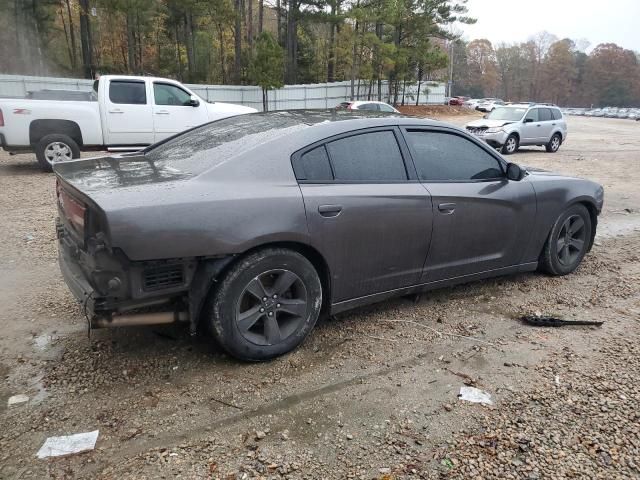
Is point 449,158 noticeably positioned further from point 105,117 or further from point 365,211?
point 105,117

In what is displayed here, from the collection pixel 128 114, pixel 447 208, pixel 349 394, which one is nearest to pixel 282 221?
pixel 349 394

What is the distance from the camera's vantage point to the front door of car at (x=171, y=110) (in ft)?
36.6

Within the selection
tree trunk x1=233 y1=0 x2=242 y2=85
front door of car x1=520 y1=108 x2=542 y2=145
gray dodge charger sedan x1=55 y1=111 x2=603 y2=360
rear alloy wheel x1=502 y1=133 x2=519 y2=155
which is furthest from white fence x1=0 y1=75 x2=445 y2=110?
gray dodge charger sedan x1=55 y1=111 x2=603 y2=360

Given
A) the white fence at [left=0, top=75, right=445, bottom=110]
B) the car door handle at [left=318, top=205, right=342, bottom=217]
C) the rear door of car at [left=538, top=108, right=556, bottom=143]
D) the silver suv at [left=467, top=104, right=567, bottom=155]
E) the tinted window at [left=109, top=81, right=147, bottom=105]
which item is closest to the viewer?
the car door handle at [left=318, top=205, right=342, bottom=217]

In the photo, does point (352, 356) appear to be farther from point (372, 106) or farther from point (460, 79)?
point (460, 79)

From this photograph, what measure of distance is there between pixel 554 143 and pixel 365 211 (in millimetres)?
16382

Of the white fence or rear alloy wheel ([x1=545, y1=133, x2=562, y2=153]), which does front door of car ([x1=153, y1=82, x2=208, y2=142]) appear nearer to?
rear alloy wheel ([x1=545, y1=133, x2=562, y2=153])

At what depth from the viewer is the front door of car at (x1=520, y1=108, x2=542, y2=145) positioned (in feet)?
53.9

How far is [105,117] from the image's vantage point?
1042 cm

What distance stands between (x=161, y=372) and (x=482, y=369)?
6.62ft

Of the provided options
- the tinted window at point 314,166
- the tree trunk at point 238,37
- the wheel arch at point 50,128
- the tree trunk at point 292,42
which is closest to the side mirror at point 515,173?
the tinted window at point 314,166

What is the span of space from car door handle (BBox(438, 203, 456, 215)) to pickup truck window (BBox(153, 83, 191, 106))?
29.5 ft

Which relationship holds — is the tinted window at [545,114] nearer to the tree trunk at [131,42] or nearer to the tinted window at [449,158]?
the tinted window at [449,158]

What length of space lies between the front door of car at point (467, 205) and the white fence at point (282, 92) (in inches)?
1113
